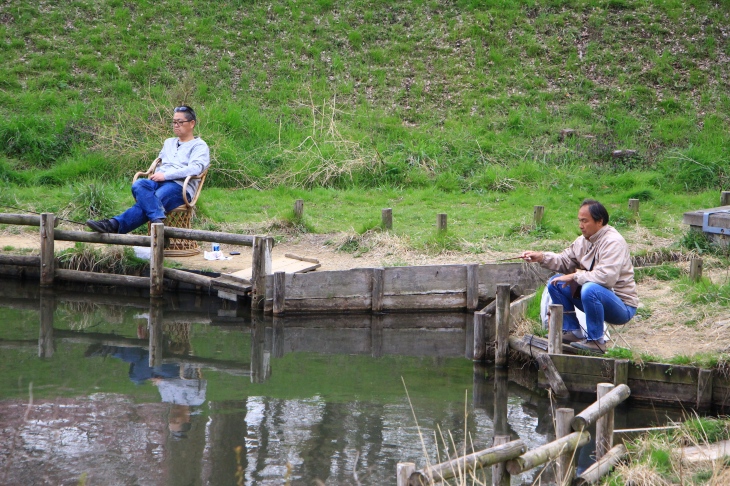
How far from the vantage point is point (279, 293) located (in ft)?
33.5

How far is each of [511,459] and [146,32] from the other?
18436 mm

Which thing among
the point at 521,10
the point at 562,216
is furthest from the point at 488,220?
the point at 521,10

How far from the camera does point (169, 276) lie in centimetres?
1088

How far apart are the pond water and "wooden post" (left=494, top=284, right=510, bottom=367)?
27 centimetres

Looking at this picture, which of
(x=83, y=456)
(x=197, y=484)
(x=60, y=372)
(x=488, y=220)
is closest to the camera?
(x=197, y=484)

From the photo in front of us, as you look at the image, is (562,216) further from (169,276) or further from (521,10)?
(521,10)

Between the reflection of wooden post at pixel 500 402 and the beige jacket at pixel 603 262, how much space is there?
1262mm

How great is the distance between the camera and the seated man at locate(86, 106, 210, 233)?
10.9 metres

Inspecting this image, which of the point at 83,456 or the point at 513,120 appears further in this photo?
the point at 513,120

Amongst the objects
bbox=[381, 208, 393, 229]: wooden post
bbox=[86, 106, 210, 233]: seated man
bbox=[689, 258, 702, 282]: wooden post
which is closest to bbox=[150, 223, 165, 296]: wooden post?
bbox=[86, 106, 210, 233]: seated man

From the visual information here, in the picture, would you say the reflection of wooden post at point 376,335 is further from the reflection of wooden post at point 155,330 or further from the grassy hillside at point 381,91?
the grassy hillside at point 381,91

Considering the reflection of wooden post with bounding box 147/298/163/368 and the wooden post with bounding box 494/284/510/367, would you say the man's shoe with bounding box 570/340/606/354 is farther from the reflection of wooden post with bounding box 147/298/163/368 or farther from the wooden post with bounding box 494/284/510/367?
the reflection of wooden post with bounding box 147/298/163/368

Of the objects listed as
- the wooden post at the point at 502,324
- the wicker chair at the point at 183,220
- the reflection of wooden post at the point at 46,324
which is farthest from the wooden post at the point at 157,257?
the wooden post at the point at 502,324

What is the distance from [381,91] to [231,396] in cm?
1322
